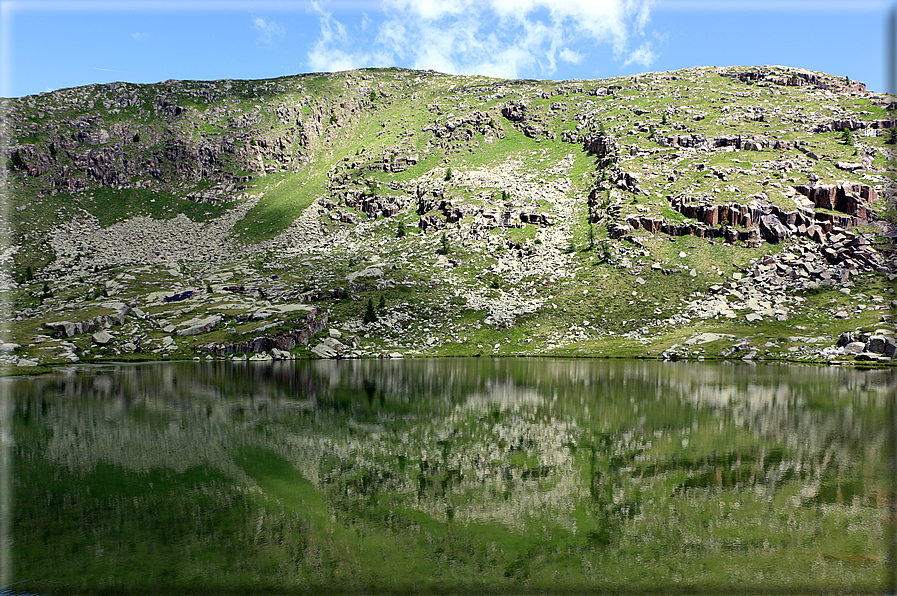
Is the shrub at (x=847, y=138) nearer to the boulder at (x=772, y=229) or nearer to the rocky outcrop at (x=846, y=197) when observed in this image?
the rocky outcrop at (x=846, y=197)

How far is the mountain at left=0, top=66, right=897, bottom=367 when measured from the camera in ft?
350

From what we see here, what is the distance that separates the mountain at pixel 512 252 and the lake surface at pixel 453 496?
208 ft

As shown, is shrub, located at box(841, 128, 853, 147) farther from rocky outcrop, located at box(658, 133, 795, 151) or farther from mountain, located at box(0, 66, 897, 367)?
rocky outcrop, located at box(658, 133, 795, 151)

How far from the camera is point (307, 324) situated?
111688 mm

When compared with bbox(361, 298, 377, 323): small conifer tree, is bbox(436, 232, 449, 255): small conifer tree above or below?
above

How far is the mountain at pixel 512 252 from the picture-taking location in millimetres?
106812

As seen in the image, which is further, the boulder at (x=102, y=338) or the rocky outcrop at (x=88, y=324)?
the rocky outcrop at (x=88, y=324)

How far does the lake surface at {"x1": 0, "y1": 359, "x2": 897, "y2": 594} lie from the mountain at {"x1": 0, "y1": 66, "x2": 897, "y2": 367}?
2490 inches

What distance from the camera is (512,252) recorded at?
5827 inches

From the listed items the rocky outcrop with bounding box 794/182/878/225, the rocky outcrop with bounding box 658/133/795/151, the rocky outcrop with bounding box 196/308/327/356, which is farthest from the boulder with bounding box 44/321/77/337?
the rocky outcrop with bounding box 794/182/878/225

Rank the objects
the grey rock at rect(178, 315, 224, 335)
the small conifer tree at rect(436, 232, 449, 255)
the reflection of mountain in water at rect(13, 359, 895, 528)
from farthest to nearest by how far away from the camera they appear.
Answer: the small conifer tree at rect(436, 232, 449, 255)
the grey rock at rect(178, 315, 224, 335)
the reflection of mountain in water at rect(13, 359, 895, 528)

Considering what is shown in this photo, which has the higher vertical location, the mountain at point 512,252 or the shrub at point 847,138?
the shrub at point 847,138

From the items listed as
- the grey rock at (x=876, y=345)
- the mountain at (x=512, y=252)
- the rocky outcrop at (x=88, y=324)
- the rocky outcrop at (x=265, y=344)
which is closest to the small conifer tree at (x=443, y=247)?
the mountain at (x=512, y=252)

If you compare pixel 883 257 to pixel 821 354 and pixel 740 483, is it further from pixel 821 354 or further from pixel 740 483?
pixel 740 483
